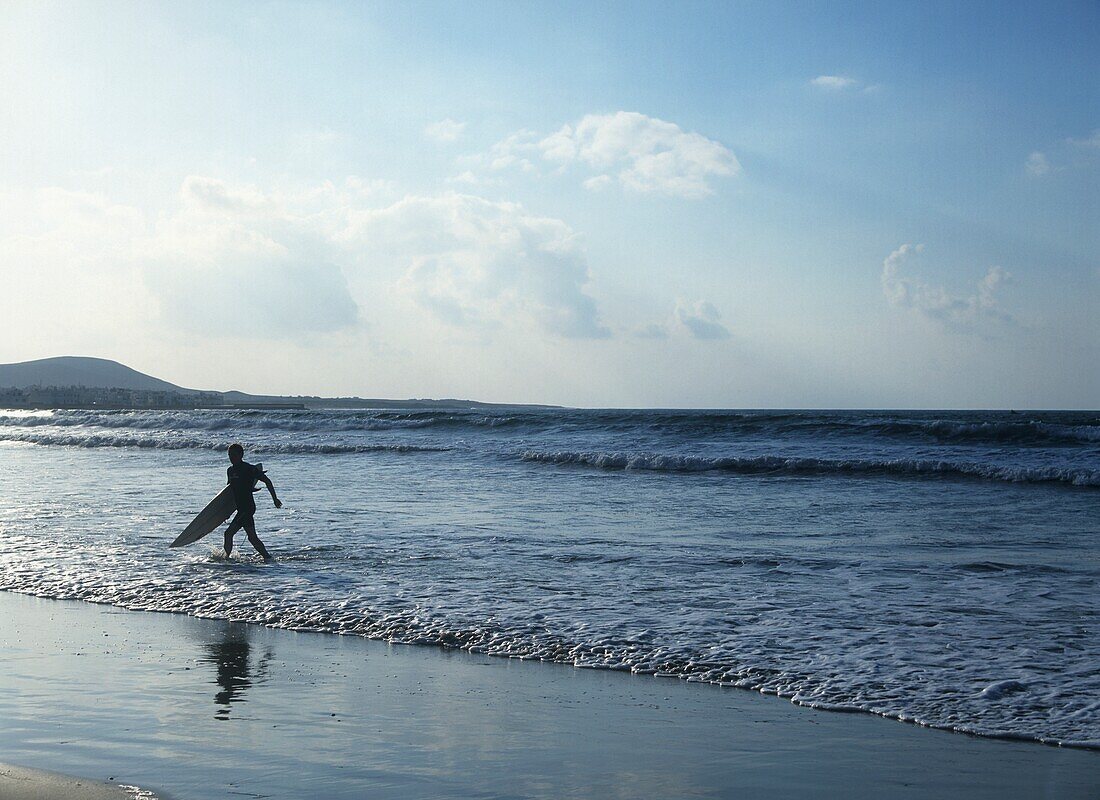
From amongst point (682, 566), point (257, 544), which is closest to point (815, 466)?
point (682, 566)

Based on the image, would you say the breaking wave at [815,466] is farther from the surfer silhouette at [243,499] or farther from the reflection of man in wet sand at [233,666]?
the reflection of man in wet sand at [233,666]

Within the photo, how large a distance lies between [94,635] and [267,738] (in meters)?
3.26

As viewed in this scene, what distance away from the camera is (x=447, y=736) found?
5066 millimetres

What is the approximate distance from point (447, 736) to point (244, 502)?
757 cm

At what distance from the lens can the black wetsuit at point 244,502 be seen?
37.6ft

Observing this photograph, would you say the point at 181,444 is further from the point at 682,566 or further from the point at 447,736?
the point at 447,736

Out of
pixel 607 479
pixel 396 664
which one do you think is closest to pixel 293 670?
pixel 396 664

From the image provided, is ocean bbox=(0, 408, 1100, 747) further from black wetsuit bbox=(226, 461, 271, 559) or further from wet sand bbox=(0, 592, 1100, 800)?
wet sand bbox=(0, 592, 1100, 800)

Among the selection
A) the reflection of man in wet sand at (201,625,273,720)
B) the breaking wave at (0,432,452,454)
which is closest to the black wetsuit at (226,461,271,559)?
the reflection of man in wet sand at (201,625,273,720)

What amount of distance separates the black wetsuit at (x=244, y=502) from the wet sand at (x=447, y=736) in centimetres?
448

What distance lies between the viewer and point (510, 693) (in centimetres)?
600

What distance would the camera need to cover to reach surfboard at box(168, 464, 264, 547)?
12.3 m

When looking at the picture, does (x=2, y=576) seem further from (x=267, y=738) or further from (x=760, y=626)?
(x=760, y=626)

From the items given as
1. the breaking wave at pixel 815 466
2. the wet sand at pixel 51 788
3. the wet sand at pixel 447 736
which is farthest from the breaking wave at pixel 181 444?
the wet sand at pixel 51 788
